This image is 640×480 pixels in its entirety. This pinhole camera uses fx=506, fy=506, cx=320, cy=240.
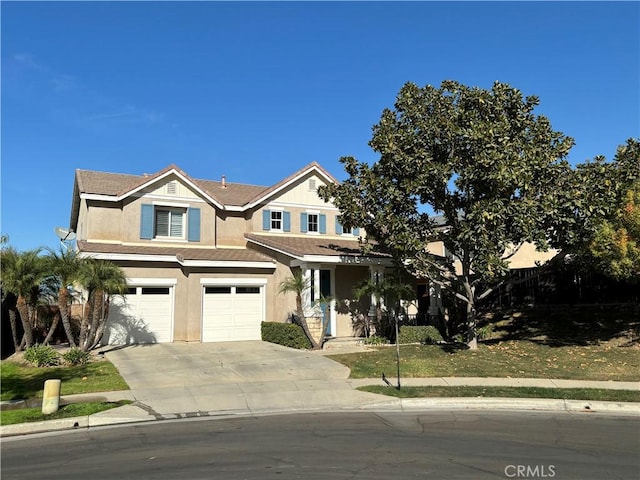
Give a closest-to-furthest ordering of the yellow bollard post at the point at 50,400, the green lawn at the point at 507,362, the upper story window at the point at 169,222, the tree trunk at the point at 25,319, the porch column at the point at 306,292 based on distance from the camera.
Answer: the yellow bollard post at the point at 50,400
the green lawn at the point at 507,362
the tree trunk at the point at 25,319
the porch column at the point at 306,292
the upper story window at the point at 169,222

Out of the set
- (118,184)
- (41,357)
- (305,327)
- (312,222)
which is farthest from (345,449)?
(118,184)

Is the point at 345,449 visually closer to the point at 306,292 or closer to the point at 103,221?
the point at 306,292

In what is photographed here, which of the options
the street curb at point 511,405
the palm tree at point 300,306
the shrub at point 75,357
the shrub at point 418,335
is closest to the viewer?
the street curb at point 511,405

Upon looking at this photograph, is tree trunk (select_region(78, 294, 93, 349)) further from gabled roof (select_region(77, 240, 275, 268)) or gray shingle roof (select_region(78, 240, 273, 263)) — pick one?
gray shingle roof (select_region(78, 240, 273, 263))

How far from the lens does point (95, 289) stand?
1633 centimetres

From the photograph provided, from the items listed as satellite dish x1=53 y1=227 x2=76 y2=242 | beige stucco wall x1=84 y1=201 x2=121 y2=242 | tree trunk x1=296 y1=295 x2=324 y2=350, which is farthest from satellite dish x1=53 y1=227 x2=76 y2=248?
tree trunk x1=296 y1=295 x2=324 y2=350

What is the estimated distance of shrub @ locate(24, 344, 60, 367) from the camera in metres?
14.9

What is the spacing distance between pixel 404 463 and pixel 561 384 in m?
7.64

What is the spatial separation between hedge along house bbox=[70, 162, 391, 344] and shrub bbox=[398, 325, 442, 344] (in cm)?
257

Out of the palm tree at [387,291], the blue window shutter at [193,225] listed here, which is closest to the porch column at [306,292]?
the palm tree at [387,291]

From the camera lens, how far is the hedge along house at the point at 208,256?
64.3ft

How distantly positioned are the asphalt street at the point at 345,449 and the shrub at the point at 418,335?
367 inches

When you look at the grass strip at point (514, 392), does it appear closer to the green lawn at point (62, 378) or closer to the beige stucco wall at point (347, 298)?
the green lawn at point (62, 378)

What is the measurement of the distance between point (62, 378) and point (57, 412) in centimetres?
383
